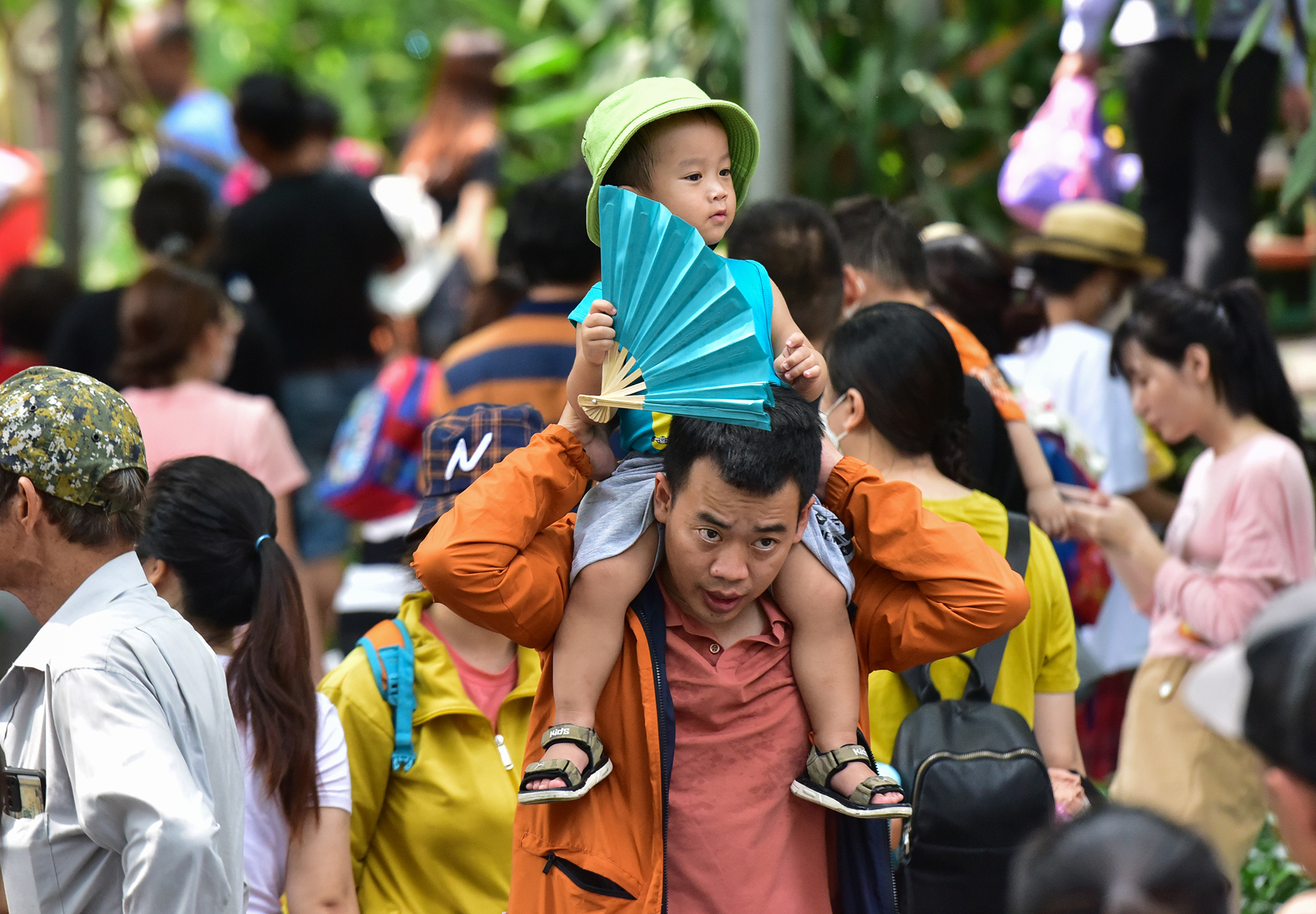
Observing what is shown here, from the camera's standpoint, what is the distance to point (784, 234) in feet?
11.2

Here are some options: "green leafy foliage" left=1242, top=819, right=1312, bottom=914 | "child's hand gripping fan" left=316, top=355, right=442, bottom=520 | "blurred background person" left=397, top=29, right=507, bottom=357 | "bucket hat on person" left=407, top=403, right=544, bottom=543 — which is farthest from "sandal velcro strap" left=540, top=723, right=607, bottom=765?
"blurred background person" left=397, top=29, right=507, bottom=357

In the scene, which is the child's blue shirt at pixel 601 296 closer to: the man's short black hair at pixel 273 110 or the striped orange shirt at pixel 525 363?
the striped orange shirt at pixel 525 363

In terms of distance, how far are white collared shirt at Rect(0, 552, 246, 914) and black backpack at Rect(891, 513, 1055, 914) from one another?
1218 mm

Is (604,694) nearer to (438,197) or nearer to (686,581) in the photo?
(686,581)

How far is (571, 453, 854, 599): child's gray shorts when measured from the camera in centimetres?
226

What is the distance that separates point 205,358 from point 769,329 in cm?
257

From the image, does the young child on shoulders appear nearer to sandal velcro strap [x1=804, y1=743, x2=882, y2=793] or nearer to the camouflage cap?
sandal velcro strap [x1=804, y1=743, x2=882, y2=793]

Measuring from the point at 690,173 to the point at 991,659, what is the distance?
4.12ft

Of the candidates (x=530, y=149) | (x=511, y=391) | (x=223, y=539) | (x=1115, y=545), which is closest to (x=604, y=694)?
(x=223, y=539)

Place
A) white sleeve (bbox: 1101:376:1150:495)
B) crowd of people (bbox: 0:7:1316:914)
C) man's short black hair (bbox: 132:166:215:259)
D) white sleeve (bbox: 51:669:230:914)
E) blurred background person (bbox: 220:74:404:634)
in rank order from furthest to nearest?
blurred background person (bbox: 220:74:404:634)
man's short black hair (bbox: 132:166:215:259)
white sleeve (bbox: 1101:376:1150:495)
crowd of people (bbox: 0:7:1316:914)
white sleeve (bbox: 51:669:230:914)

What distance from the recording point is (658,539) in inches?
90.7

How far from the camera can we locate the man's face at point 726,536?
7.14 ft

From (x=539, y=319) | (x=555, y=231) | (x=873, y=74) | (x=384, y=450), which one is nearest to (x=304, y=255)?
(x=384, y=450)

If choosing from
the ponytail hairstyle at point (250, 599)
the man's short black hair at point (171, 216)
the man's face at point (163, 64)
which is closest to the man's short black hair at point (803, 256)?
the ponytail hairstyle at point (250, 599)
